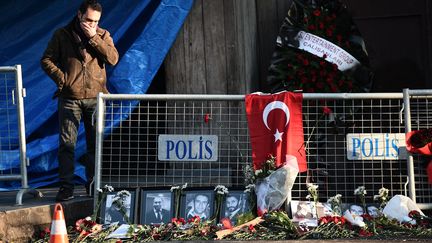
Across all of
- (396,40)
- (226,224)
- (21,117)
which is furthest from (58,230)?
(396,40)

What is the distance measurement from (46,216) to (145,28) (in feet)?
7.93

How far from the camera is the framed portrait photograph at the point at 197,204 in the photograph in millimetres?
7742

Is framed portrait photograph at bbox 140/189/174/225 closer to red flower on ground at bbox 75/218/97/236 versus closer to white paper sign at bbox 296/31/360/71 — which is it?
red flower on ground at bbox 75/218/97/236

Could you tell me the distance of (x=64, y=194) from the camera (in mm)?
8156

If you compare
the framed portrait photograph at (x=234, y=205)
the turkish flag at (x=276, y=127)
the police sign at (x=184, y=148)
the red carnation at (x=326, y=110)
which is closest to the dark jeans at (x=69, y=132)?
the police sign at (x=184, y=148)

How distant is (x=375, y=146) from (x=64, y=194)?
3.07 meters

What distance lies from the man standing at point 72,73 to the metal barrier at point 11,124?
15.4 inches

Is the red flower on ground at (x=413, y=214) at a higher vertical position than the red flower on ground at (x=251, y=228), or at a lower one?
higher

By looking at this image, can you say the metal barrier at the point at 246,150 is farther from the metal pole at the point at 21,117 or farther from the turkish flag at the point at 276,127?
the metal pole at the point at 21,117

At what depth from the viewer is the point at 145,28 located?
355 inches

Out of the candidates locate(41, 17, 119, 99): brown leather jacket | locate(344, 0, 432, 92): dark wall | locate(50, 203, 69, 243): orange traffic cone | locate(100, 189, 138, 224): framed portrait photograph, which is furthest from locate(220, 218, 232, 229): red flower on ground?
locate(344, 0, 432, 92): dark wall

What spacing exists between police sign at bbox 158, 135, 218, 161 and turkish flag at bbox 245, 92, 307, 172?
1.34 ft

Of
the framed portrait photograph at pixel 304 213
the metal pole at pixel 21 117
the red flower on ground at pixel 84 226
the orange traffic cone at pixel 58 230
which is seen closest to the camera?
the orange traffic cone at pixel 58 230

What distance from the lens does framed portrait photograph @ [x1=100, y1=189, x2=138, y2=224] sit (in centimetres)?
775
